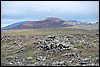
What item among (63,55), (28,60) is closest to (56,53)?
(63,55)

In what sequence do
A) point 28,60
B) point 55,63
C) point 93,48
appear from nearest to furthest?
point 55,63 < point 28,60 < point 93,48

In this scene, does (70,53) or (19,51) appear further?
(19,51)

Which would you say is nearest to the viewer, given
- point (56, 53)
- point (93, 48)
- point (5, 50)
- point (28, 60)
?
point (28, 60)

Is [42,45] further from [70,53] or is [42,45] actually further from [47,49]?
[70,53]

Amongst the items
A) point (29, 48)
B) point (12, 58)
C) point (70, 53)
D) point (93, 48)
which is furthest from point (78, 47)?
point (12, 58)

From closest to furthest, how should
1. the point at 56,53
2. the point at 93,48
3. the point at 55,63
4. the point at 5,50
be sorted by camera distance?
the point at 55,63, the point at 56,53, the point at 93,48, the point at 5,50

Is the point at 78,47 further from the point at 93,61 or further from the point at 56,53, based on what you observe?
the point at 93,61

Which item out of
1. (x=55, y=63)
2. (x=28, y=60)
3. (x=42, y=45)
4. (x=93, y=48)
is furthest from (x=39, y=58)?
(x=93, y=48)

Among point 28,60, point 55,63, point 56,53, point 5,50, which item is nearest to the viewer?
point 55,63

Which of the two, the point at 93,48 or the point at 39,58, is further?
the point at 93,48
